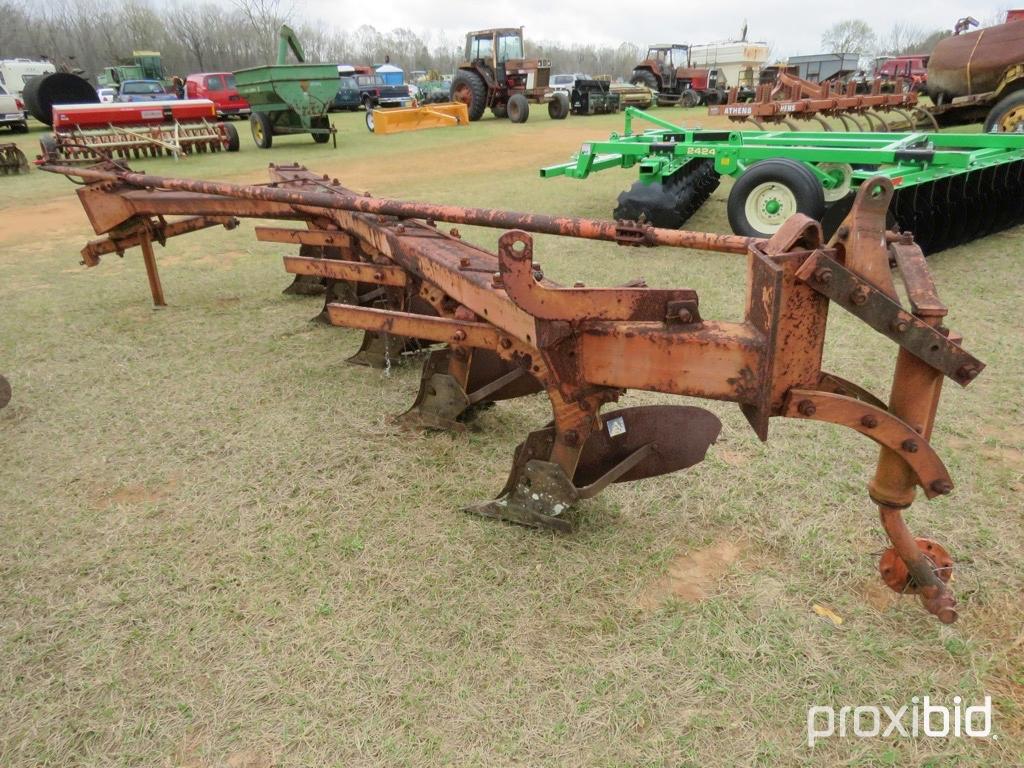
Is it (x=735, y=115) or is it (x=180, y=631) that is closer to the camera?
(x=180, y=631)

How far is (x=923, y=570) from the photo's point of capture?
1.93 m

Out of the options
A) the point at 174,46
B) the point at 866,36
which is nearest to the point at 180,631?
the point at 174,46

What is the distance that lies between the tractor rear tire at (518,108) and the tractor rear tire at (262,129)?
23.8ft

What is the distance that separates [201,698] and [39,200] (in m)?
11.1

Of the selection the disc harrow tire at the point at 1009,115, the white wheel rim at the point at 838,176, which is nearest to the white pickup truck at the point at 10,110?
the white wheel rim at the point at 838,176

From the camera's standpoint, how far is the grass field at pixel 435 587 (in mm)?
1788

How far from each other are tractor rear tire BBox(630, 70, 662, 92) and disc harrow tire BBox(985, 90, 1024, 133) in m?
16.6

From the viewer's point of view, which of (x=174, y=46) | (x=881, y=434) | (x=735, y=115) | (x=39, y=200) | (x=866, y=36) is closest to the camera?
(x=881, y=434)

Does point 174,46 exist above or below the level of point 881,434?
above

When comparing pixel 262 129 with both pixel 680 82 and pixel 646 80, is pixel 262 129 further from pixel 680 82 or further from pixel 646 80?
pixel 680 82

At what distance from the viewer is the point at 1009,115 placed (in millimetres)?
9484

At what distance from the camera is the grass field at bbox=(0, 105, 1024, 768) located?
1.79 meters

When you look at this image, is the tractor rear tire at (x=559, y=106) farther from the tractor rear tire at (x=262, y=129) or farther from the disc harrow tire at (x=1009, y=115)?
the disc harrow tire at (x=1009, y=115)

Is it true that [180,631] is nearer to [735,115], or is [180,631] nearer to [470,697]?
[470,697]
